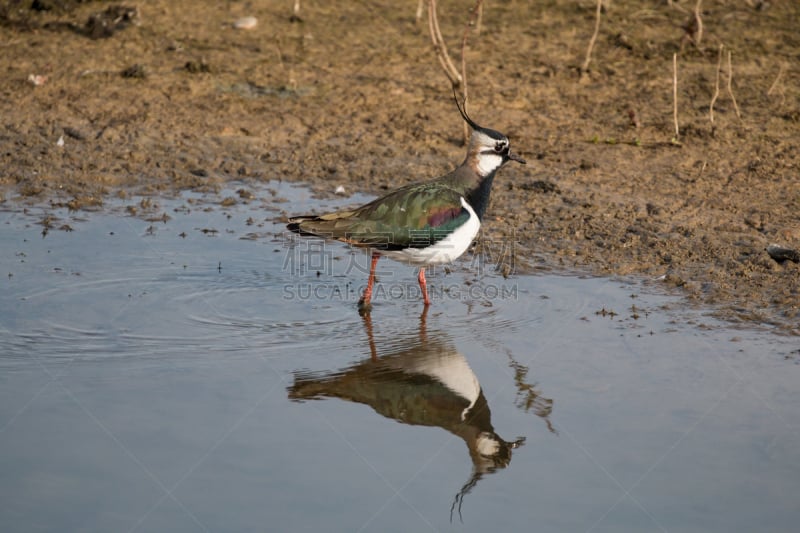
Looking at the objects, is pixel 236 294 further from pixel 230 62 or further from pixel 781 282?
pixel 230 62

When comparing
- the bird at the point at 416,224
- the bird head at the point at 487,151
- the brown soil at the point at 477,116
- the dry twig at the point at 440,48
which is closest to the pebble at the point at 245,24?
the brown soil at the point at 477,116

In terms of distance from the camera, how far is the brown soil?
27.9 ft

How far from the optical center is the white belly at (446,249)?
23.6 feet

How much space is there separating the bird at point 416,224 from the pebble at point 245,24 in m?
5.27

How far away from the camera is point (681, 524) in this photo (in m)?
4.70

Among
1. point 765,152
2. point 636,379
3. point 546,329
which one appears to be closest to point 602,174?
point 765,152

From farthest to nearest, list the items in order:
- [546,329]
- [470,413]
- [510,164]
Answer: [510,164]
[546,329]
[470,413]

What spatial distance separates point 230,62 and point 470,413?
21.6ft

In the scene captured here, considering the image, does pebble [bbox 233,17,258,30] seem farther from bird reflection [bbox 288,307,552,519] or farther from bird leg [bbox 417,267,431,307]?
bird reflection [bbox 288,307,552,519]

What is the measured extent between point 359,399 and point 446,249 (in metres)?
1.56

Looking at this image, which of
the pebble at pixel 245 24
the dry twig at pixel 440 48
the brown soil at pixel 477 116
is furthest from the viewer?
the pebble at pixel 245 24

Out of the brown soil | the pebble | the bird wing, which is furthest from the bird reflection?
the pebble

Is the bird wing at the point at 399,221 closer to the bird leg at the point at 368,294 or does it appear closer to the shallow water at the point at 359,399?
the bird leg at the point at 368,294

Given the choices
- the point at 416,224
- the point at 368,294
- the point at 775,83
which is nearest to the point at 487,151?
the point at 416,224
